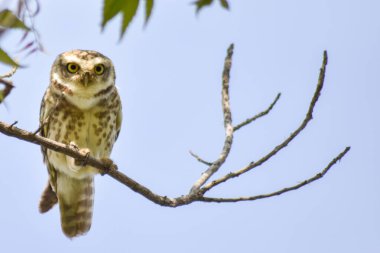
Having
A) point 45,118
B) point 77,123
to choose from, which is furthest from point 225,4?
point 45,118

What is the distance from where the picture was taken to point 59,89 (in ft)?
Answer: 15.4

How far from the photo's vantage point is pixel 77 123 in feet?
14.5

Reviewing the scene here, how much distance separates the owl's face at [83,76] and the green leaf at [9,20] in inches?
131

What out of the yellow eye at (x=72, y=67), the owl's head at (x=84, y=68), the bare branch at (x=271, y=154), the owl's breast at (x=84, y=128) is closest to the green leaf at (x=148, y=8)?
the bare branch at (x=271, y=154)

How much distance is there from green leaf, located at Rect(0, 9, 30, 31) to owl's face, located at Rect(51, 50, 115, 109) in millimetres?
3321

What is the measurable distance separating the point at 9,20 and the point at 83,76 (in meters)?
3.62

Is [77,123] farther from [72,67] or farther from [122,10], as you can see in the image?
[122,10]

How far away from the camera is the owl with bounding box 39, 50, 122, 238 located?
14.5ft

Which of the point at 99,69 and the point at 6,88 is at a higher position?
the point at 99,69

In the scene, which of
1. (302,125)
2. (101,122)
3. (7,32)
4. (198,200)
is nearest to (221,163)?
(198,200)

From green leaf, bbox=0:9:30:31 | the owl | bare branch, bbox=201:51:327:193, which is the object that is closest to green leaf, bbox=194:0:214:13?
green leaf, bbox=0:9:30:31

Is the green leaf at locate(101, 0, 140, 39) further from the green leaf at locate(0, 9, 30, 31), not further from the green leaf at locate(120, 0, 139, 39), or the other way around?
the green leaf at locate(0, 9, 30, 31)

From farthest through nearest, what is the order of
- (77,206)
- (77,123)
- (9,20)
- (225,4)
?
(77,206) → (77,123) → (225,4) → (9,20)

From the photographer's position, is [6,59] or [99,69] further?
[99,69]
